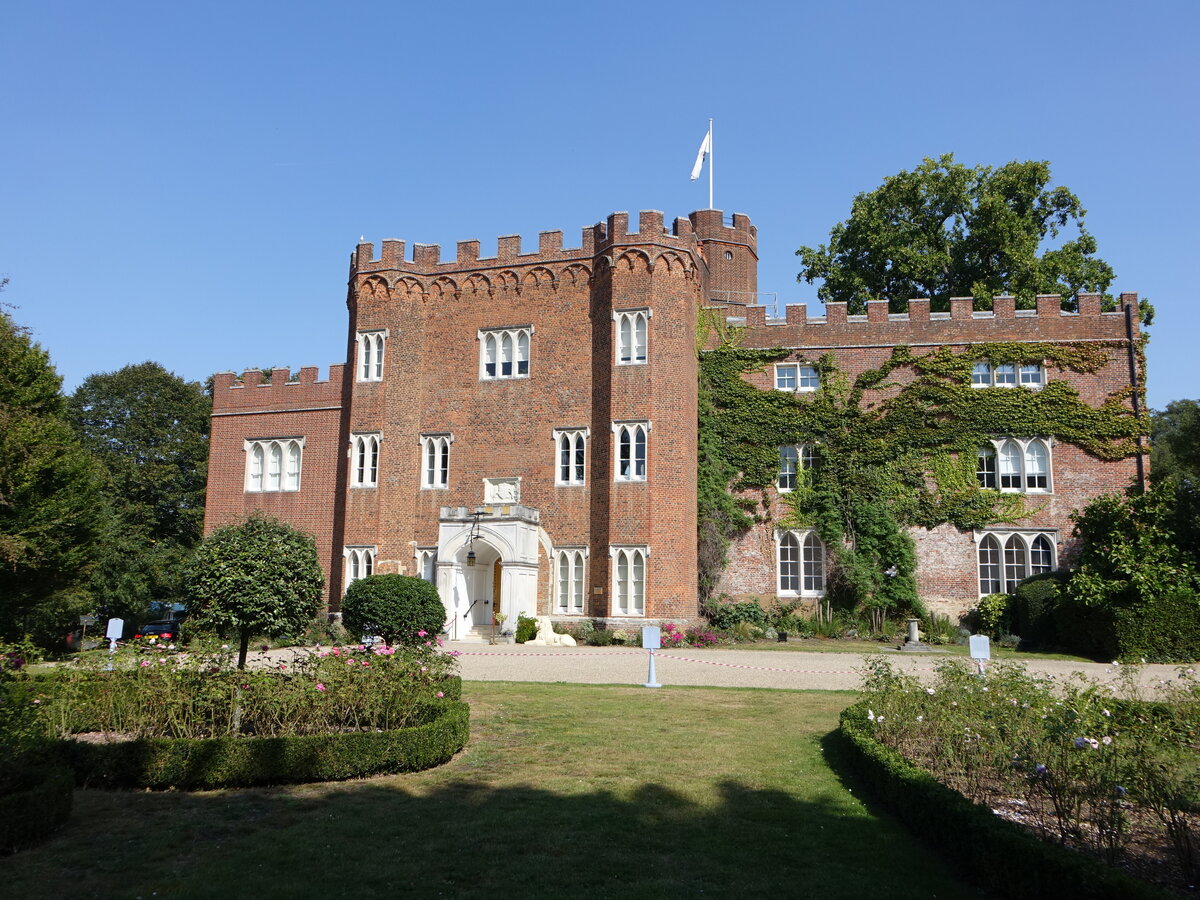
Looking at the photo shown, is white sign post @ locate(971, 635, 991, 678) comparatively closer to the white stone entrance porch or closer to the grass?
the grass

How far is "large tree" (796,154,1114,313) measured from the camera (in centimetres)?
3312

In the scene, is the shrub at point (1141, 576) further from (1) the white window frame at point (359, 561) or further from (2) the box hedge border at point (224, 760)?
(1) the white window frame at point (359, 561)

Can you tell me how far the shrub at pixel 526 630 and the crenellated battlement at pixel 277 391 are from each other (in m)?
11.0

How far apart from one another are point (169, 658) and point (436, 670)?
121 inches

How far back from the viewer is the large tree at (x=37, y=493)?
22.0m

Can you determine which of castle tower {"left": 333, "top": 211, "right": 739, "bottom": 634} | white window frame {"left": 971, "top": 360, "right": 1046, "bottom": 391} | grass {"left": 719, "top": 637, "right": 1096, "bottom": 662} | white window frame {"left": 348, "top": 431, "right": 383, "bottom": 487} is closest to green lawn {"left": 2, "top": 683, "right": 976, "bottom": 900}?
grass {"left": 719, "top": 637, "right": 1096, "bottom": 662}

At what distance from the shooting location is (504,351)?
95.4ft

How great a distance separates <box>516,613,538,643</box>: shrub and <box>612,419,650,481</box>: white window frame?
15.6 feet

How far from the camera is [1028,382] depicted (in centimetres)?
2755

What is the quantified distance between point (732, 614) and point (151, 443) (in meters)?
26.5

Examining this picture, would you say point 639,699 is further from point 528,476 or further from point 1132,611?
point 528,476

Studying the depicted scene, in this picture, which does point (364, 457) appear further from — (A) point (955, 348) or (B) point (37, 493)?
(A) point (955, 348)

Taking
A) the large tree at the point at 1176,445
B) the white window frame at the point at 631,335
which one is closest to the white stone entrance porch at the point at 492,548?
the white window frame at the point at 631,335

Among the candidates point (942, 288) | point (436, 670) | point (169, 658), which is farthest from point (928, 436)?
point (169, 658)
